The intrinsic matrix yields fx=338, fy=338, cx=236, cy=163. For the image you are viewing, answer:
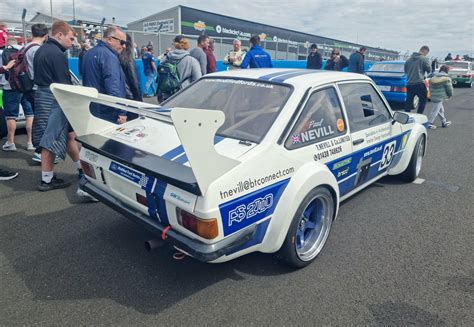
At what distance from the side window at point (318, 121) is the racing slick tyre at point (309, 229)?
0.40 meters

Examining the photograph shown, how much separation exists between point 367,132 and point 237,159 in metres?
1.74

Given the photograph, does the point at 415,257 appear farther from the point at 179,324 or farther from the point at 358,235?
the point at 179,324

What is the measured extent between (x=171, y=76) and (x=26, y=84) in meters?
1.97

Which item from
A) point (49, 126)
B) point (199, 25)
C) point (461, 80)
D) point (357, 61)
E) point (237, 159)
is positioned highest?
point (199, 25)

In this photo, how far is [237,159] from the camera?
212cm

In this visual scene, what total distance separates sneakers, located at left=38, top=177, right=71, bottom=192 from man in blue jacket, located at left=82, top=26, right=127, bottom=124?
102 cm

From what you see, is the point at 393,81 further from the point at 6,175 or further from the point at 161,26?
the point at 161,26

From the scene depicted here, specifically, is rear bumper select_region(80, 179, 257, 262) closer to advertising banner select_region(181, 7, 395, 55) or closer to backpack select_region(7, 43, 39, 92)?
backpack select_region(7, 43, 39, 92)

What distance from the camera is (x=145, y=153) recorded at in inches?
93.2

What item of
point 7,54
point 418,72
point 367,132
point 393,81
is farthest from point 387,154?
point 393,81

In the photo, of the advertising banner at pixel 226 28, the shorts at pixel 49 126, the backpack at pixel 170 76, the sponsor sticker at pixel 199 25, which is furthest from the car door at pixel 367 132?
the sponsor sticker at pixel 199 25

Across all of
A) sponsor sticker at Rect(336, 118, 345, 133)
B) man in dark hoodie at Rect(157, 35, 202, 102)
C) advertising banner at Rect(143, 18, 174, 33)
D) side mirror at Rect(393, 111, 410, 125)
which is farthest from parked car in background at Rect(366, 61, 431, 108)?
advertising banner at Rect(143, 18, 174, 33)

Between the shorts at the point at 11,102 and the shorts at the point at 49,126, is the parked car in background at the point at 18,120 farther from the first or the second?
the shorts at the point at 49,126

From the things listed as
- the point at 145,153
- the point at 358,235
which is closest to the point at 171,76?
the point at 145,153
